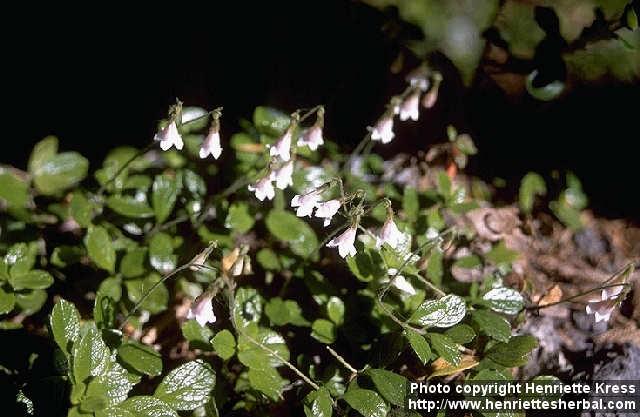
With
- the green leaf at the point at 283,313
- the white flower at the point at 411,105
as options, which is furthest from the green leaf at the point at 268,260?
the white flower at the point at 411,105

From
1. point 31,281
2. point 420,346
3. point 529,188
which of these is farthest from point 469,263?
point 31,281

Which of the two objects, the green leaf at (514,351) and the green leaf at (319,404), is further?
the green leaf at (514,351)

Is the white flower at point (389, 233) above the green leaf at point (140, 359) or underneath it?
above

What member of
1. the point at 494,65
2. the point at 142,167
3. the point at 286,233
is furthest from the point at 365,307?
the point at 494,65

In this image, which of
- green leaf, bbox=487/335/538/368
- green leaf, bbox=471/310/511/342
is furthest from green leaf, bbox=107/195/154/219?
green leaf, bbox=487/335/538/368

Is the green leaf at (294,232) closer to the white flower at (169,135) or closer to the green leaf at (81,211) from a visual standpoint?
the white flower at (169,135)

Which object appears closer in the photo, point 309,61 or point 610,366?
point 610,366

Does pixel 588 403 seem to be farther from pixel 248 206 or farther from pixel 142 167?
pixel 142 167
